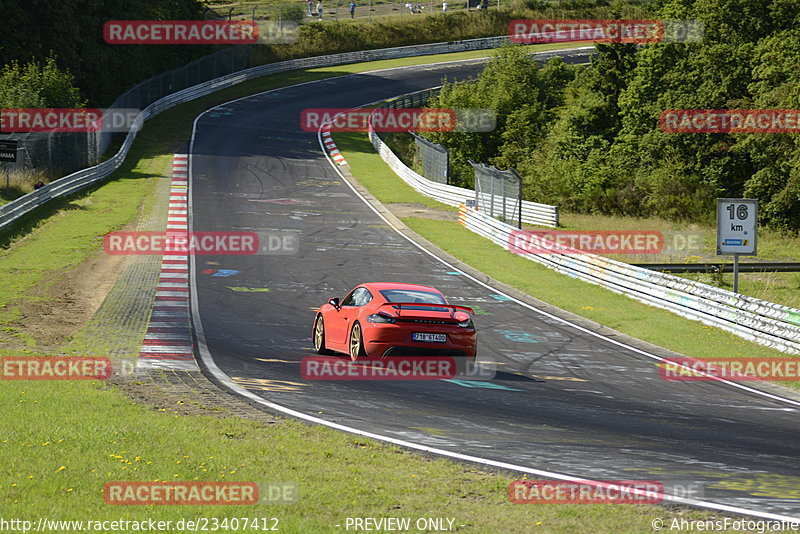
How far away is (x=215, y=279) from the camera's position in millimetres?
24344

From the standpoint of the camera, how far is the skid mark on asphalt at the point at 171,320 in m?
14.0

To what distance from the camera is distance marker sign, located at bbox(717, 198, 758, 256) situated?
1998 cm

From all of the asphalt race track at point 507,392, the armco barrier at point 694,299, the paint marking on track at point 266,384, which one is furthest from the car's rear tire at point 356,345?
the armco barrier at point 694,299

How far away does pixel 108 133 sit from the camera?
50.3 metres

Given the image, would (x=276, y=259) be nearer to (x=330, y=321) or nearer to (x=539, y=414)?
(x=330, y=321)

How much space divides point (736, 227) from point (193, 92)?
53.9 m

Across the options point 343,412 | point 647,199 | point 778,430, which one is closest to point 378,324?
point 343,412

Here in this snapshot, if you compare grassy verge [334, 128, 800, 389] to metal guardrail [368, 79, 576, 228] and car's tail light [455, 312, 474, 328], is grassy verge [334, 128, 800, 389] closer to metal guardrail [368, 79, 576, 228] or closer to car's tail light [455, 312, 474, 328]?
metal guardrail [368, 79, 576, 228]

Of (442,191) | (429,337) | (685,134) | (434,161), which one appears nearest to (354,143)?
(434,161)

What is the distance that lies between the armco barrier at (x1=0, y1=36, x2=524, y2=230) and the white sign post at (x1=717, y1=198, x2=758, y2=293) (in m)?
21.7

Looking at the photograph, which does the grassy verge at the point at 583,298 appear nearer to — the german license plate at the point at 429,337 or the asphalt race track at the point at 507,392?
the asphalt race track at the point at 507,392

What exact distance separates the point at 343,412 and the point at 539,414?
244 centimetres

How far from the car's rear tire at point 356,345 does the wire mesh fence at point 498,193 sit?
19672mm

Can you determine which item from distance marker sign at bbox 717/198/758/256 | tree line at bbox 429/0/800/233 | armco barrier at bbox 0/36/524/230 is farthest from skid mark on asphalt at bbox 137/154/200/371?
tree line at bbox 429/0/800/233
